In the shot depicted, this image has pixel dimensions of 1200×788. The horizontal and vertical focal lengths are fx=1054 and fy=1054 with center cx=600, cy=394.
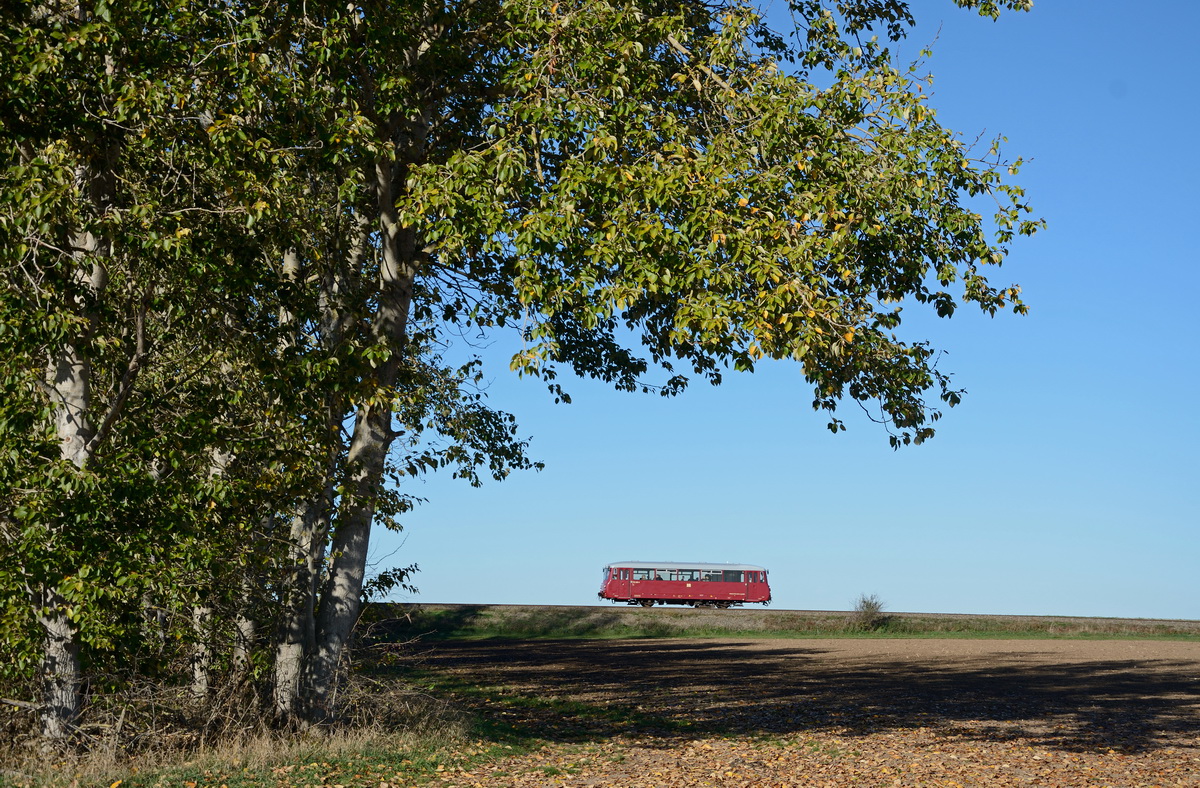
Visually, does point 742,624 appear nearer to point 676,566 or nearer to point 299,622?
point 676,566

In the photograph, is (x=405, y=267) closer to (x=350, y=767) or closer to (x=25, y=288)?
(x=25, y=288)

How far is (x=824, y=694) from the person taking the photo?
21234mm

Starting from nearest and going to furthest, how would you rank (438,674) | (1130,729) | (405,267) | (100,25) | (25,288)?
(100,25) < (25,288) < (405,267) < (1130,729) < (438,674)

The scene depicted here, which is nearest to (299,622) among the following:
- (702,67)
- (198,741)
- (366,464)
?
(198,741)

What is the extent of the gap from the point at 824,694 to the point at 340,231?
13.9 meters

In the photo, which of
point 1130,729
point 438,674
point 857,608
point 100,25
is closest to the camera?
point 100,25

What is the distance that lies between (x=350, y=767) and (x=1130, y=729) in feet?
39.8

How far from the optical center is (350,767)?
38.5 feet

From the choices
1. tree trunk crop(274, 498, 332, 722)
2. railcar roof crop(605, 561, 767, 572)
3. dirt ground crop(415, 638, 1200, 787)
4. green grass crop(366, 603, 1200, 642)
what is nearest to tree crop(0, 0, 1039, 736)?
tree trunk crop(274, 498, 332, 722)

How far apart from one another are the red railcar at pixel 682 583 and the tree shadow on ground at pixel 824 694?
24.3m

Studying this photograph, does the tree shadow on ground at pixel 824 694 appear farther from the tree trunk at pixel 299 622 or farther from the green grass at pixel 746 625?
the green grass at pixel 746 625

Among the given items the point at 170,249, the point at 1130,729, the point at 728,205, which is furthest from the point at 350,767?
the point at 1130,729

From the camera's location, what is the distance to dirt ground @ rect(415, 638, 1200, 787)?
1252 cm

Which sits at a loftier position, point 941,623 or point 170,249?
point 170,249
